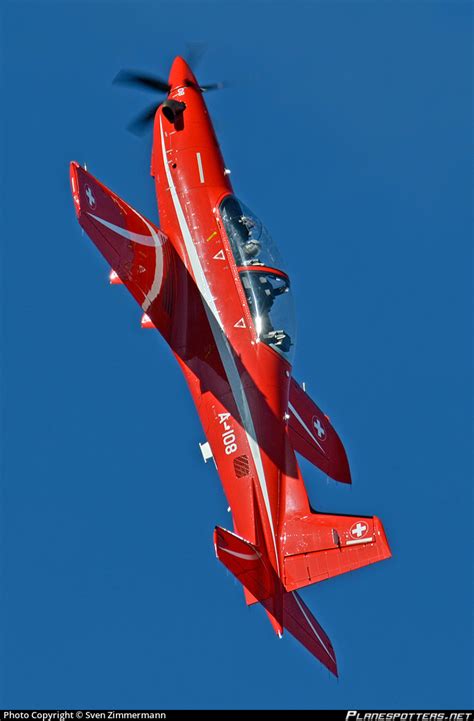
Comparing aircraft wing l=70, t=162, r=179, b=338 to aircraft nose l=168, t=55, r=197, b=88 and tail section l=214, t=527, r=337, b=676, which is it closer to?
aircraft nose l=168, t=55, r=197, b=88

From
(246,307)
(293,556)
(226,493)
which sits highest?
(246,307)

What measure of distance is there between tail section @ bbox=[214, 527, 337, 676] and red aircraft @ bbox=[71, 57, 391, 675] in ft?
0.08

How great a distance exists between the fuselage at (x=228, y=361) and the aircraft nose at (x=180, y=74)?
1816mm

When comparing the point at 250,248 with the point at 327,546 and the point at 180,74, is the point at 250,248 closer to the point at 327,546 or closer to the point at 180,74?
the point at 180,74

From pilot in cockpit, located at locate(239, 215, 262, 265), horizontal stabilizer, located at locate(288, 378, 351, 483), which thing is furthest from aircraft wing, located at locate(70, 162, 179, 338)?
horizontal stabilizer, located at locate(288, 378, 351, 483)

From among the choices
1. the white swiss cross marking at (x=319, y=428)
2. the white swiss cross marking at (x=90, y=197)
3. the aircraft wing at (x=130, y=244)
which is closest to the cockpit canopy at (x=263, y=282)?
the aircraft wing at (x=130, y=244)

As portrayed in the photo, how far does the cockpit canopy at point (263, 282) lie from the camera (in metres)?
22.5

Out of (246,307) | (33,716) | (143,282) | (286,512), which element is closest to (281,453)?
(286,512)

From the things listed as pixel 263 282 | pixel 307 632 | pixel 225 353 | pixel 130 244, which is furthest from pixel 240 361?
pixel 307 632

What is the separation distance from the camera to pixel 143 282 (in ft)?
75.9

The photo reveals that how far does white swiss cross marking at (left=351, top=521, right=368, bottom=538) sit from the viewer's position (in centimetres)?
1997

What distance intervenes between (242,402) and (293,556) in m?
3.19

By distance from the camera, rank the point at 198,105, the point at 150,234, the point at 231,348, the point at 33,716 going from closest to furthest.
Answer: the point at 33,716, the point at 231,348, the point at 150,234, the point at 198,105

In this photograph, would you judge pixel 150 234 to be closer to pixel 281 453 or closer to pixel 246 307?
pixel 246 307
